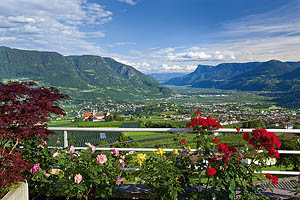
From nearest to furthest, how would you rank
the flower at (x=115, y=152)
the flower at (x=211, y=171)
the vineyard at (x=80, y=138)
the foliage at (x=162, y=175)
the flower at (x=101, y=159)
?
the flower at (x=211, y=171), the foliage at (x=162, y=175), the flower at (x=101, y=159), the flower at (x=115, y=152), the vineyard at (x=80, y=138)

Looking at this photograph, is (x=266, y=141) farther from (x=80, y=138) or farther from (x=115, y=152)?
(x=80, y=138)

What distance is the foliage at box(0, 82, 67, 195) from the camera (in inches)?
94.3

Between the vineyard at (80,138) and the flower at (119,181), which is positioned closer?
the flower at (119,181)

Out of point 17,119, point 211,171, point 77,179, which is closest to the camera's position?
point 211,171

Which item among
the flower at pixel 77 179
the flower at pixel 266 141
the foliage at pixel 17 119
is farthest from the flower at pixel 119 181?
the flower at pixel 266 141

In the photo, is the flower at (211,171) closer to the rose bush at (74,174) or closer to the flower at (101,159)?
the rose bush at (74,174)

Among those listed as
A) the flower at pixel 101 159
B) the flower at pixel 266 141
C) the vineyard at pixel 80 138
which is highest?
the flower at pixel 266 141

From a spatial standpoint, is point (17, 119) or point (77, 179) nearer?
point (17, 119)

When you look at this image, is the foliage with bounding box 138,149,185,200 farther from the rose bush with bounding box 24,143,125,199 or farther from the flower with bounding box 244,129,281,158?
the flower with bounding box 244,129,281,158

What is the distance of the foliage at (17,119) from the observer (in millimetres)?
2395

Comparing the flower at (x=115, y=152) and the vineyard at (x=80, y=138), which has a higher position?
the flower at (x=115, y=152)

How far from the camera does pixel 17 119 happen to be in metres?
2.47

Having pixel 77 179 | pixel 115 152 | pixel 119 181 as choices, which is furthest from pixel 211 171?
A: pixel 77 179

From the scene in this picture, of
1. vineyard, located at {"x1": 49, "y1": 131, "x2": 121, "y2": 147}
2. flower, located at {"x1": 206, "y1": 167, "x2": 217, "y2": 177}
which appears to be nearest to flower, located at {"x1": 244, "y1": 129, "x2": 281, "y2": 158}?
flower, located at {"x1": 206, "y1": 167, "x2": 217, "y2": 177}
